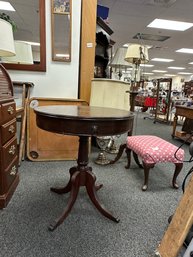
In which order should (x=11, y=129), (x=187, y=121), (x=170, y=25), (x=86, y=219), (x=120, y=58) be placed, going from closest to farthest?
(x=86, y=219) → (x=11, y=129) → (x=120, y=58) → (x=187, y=121) → (x=170, y=25)

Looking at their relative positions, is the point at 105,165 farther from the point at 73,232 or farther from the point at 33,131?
the point at 73,232

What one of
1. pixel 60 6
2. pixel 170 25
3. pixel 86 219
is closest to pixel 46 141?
pixel 86 219

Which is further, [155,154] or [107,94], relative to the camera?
[107,94]

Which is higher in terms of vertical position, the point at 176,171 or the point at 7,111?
the point at 7,111

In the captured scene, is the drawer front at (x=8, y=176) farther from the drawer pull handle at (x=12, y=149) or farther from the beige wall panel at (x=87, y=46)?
the beige wall panel at (x=87, y=46)

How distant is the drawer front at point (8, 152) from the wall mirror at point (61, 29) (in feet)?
4.18

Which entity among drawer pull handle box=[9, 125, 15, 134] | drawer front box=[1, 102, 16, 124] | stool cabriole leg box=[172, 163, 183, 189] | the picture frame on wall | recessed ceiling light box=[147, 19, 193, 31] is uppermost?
recessed ceiling light box=[147, 19, 193, 31]

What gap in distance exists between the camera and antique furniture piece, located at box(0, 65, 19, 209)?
147 cm

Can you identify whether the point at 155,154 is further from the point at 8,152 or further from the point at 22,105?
the point at 22,105

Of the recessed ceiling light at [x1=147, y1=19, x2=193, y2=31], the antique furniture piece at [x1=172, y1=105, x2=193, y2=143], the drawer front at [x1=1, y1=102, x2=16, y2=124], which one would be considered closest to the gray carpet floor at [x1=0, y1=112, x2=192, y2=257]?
the drawer front at [x1=1, y1=102, x2=16, y2=124]

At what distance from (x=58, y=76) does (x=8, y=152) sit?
1.29 m

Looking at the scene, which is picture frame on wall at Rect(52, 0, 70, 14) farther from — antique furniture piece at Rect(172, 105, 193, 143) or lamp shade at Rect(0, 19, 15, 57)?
antique furniture piece at Rect(172, 105, 193, 143)

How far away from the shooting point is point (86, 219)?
1.43 meters

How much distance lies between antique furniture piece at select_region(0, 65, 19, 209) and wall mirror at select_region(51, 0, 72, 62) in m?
0.95
